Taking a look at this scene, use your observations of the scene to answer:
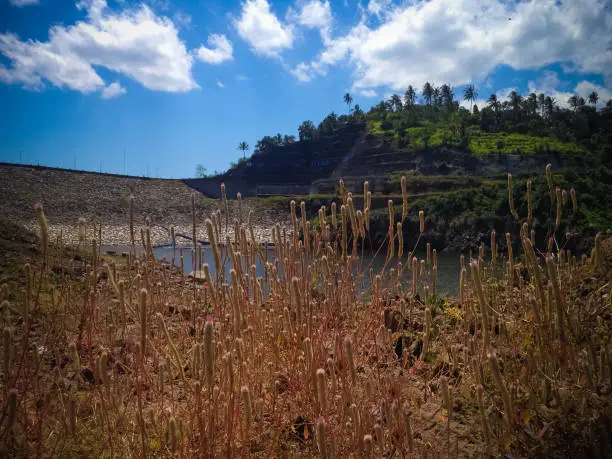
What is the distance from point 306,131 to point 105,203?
44.1m

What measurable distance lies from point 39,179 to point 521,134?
6576 cm

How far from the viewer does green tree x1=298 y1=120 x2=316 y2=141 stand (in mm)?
74800

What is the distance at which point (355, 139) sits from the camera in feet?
227

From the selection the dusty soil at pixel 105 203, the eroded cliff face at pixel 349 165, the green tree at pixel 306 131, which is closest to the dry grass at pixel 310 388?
the dusty soil at pixel 105 203

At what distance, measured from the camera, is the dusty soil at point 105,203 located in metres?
36.7

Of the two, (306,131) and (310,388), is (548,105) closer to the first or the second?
(306,131)

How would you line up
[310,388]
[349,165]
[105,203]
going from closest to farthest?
[310,388] → [105,203] → [349,165]

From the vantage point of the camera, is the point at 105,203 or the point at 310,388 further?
the point at 105,203

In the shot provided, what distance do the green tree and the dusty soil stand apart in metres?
30.9

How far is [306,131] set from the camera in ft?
249

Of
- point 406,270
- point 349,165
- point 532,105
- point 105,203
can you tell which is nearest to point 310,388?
point 406,270

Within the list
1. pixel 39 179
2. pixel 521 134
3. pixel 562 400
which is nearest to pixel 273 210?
pixel 39 179

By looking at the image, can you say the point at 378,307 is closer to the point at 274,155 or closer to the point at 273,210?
the point at 273,210

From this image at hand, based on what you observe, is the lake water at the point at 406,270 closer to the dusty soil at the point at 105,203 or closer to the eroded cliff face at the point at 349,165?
the dusty soil at the point at 105,203
